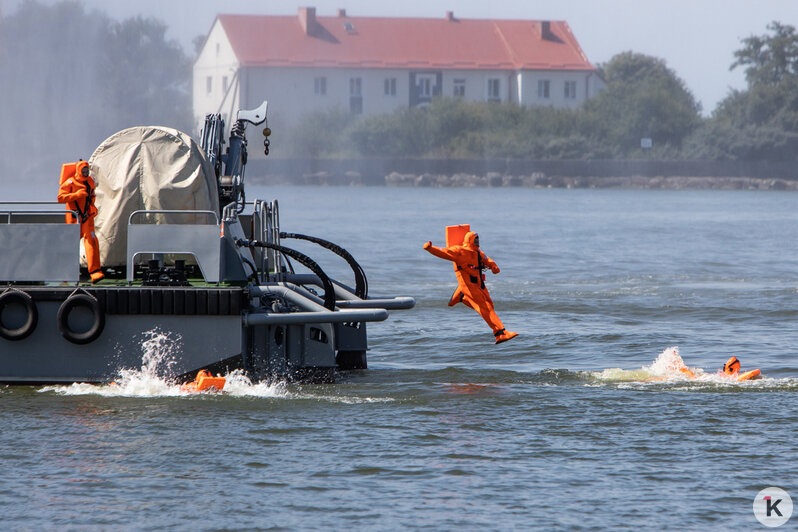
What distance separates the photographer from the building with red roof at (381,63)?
104 meters

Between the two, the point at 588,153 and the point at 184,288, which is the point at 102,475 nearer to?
the point at 184,288

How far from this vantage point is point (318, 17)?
109m

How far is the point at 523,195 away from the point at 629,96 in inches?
1026

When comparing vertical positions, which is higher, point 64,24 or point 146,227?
point 64,24

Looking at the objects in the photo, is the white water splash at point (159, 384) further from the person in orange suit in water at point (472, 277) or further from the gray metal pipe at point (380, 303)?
the person in orange suit in water at point (472, 277)

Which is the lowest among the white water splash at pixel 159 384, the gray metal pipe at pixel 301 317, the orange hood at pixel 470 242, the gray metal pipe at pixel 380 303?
the white water splash at pixel 159 384

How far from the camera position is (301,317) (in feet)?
38.8

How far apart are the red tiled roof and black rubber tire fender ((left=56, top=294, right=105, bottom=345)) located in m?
92.4

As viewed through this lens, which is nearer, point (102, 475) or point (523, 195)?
point (102, 475)

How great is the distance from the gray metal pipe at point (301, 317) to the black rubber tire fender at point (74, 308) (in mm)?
1289

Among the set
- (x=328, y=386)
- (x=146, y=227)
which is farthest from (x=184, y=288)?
(x=328, y=386)

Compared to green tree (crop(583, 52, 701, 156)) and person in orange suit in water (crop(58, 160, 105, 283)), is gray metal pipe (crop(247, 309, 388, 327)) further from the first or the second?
green tree (crop(583, 52, 701, 156))

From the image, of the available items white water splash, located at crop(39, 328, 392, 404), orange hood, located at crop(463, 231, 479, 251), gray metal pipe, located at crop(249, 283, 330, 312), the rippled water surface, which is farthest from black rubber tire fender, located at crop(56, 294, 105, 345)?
orange hood, located at crop(463, 231, 479, 251)

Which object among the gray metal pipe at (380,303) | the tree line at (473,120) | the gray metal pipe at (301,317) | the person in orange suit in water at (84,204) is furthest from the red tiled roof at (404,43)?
the gray metal pipe at (301,317)
